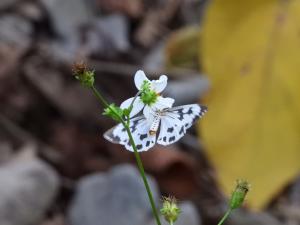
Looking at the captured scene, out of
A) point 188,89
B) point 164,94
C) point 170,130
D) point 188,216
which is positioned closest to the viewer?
point 170,130

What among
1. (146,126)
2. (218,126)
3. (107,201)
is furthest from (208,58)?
(146,126)

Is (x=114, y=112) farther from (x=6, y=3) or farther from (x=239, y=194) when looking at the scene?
(x=6, y=3)

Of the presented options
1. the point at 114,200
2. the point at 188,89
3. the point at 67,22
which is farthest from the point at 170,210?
the point at 67,22

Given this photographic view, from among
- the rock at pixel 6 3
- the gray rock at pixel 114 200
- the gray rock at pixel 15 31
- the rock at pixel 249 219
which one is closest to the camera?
the gray rock at pixel 114 200

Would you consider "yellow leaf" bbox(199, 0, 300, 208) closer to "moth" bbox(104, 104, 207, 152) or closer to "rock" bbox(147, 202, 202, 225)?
"rock" bbox(147, 202, 202, 225)

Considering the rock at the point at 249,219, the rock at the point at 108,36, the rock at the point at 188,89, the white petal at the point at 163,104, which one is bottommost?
the white petal at the point at 163,104

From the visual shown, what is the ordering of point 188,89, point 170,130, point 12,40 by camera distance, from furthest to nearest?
point 12,40 → point 188,89 → point 170,130

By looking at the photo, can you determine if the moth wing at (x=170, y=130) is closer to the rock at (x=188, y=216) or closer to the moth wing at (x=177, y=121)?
the moth wing at (x=177, y=121)

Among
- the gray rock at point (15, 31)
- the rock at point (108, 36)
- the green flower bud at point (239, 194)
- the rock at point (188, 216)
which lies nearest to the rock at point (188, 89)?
the rock at point (108, 36)
